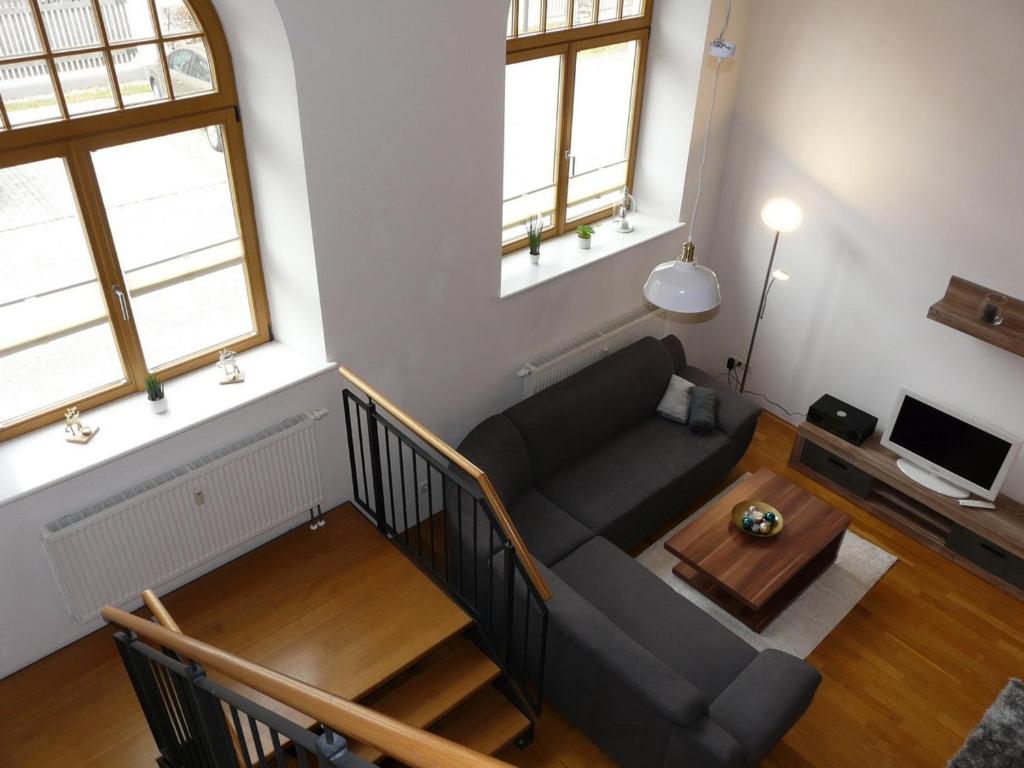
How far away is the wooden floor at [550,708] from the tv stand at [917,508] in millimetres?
132

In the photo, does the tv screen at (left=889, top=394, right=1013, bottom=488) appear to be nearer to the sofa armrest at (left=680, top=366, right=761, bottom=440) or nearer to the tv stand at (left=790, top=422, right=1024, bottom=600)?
the tv stand at (left=790, top=422, right=1024, bottom=600)

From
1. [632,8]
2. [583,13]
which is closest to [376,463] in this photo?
[583,13]

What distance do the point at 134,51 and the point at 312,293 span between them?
1224 millimetres

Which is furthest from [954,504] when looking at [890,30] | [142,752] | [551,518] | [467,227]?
[142,752]

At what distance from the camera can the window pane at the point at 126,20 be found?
126 inches

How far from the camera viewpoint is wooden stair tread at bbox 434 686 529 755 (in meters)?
3.71

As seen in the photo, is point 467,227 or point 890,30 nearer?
point 467,227

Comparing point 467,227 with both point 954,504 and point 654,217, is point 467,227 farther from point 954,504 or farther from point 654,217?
point 954,504

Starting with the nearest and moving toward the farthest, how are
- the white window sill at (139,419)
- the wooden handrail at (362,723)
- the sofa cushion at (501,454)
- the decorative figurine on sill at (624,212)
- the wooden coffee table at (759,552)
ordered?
the wooden handrail at (362,723)
the white window sill at (139,419)
the wooden coffee table at (759,552)
the sofa cushion at (501,454)
the decorative figurine on sill at (624,212)

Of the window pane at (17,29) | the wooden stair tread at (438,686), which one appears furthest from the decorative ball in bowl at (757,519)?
the window pane at (17,29)

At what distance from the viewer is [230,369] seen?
400cm

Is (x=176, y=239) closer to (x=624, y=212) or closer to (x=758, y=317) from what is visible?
(x=624, y=212)

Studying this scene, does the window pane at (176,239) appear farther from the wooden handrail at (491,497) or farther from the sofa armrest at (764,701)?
the sofa armrest at (764,701)

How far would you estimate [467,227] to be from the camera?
14.4ft
